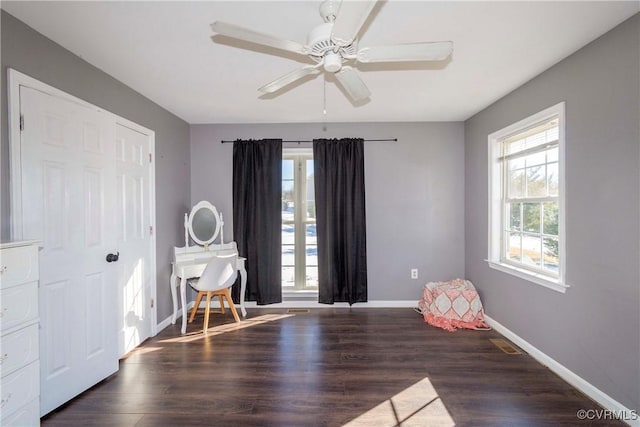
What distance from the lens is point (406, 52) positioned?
1.52 metres

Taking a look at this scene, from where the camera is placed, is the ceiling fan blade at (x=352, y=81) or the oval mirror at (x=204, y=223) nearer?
the ceiling fan blade at (x=352, y=81)

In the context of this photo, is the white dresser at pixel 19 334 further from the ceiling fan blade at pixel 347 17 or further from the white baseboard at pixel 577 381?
the white baseboard at pixel 577 381

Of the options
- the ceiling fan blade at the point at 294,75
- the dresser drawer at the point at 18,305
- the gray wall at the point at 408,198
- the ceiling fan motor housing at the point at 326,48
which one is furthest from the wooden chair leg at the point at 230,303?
the ceiling fan motor housing at the point at 326,48

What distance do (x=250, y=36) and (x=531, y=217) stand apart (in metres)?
2.81

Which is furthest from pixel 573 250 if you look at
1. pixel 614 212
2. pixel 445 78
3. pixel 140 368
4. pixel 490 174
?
pixel 140 368

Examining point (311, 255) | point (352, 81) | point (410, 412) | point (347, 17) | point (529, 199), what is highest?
point (347, 17)

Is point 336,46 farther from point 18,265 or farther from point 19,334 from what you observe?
point 19,334

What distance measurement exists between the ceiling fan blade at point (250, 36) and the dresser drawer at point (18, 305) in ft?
5.37

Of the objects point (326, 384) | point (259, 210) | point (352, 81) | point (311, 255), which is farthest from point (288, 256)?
point (352, 81)

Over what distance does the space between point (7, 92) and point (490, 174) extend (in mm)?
3998

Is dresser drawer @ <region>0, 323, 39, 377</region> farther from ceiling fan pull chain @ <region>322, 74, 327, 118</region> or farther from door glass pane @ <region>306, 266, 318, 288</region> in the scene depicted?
Result: door glass pane @ <region>306, 266, 318, 288</region>

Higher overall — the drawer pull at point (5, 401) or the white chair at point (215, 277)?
the white chair at point (215, 277)

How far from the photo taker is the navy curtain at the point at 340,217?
384 cm

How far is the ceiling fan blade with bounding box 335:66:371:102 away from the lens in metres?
1.75
